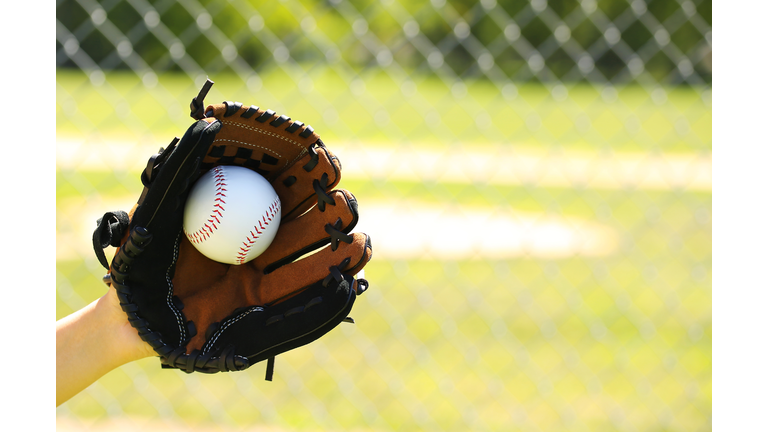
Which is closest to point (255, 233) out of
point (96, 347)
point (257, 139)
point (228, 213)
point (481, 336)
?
point (228, 213)

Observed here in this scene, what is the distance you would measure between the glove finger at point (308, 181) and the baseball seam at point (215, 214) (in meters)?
0.17

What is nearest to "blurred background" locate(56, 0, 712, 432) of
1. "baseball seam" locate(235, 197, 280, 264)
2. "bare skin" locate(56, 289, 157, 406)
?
"bare skin" locate(56, 289, 157, 406)

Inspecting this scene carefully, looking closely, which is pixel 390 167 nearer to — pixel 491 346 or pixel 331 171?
pixel 491 346

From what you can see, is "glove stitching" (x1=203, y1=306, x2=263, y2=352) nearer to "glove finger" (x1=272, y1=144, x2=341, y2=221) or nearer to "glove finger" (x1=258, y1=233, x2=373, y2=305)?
"glove finger" (x1=258, y1=233, x2=373, y2=305)

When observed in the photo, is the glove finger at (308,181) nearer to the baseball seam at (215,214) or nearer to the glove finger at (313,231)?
the glove finger at (313,231)

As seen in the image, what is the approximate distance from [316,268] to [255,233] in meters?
0.15

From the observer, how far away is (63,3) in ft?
22.5

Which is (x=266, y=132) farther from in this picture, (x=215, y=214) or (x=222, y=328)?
(x=222, y=328)

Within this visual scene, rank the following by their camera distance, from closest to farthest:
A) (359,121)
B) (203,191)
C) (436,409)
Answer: (203,191) < (436,409) < (359,121)

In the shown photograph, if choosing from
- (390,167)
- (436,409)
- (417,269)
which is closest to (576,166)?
(390,167)

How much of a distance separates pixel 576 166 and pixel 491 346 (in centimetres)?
469

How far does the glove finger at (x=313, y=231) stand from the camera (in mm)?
1349

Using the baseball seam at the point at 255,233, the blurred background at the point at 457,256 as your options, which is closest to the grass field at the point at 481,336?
the blurred background at the point at 457,256

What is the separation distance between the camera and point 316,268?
1.34m
